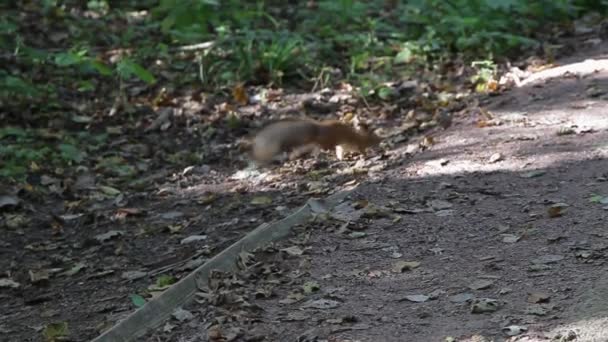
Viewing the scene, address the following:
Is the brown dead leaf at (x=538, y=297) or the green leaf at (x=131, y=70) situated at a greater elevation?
the green leaf at (x=131, y=70)

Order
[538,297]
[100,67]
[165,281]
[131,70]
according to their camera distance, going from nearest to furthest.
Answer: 1. [538,297]
2. [165,281]
3. [100,67]
4. [131,70]

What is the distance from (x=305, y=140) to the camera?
6.34m

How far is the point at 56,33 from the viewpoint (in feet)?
30.9

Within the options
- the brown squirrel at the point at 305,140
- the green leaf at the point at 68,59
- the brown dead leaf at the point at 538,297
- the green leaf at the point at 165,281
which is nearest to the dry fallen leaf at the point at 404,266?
the brown dead leaf at the point at 538,297

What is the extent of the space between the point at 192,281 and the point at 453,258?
115 cm

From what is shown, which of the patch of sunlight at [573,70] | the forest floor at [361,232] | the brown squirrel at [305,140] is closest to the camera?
the forest floor at [361,232]

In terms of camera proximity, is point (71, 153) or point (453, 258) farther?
point (71, 153)

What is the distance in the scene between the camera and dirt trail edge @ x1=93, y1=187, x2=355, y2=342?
153 inches

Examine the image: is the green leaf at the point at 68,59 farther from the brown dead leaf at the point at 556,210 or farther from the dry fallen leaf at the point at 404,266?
the brown dead leaf at the point at 556,210

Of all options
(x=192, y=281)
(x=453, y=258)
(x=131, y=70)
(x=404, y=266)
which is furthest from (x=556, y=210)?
(x=131, y=70)

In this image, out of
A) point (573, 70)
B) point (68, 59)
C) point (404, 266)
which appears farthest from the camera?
point (68, 59)

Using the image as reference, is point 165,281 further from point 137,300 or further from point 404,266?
point 404,266

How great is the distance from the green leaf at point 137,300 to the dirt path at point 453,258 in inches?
13.8

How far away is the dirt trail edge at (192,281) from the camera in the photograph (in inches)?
153
